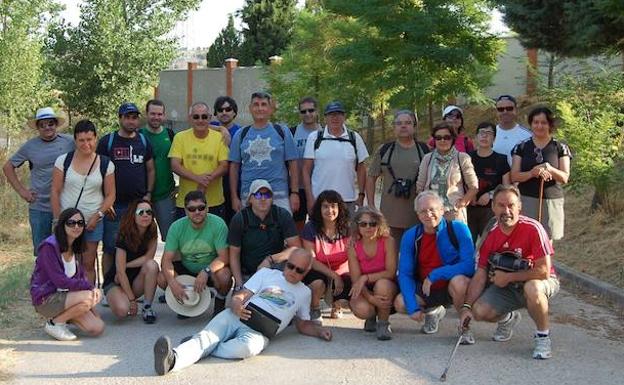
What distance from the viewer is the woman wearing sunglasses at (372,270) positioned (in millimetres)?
5965

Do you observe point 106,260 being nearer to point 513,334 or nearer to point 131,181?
point 131,181

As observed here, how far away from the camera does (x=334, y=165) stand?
707 centimetres

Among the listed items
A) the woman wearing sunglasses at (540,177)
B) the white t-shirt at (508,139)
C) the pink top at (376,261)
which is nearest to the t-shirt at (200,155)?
the pink top at (376,261)

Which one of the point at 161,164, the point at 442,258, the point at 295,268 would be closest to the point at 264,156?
the point at 161,164

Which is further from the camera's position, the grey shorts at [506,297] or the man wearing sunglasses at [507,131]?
the man wearing sunglasses at [507,131]

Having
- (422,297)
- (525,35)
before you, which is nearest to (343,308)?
(422,297)

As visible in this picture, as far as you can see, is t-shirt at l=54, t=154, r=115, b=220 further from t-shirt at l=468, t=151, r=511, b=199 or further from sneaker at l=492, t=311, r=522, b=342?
sneaker at l=492, t=311, r=522, b=342

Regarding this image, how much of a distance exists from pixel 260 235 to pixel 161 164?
1.48 m

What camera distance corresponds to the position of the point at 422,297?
19.5 ft

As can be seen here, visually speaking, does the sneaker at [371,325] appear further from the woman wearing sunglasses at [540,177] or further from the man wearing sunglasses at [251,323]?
the woman wearing sunglasses at [540,177]

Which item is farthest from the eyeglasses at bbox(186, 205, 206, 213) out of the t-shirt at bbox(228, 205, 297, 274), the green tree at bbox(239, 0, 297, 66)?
the green tree at bbox(239, 0, 297, 66)

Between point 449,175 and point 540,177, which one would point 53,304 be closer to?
point 449,175

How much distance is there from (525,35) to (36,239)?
7.43 metres

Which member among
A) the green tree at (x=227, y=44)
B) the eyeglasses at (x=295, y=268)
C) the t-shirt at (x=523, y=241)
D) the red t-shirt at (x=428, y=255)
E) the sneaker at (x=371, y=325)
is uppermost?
the green tree at (x=227, y=44)
